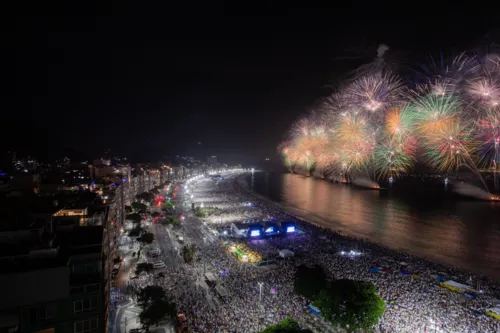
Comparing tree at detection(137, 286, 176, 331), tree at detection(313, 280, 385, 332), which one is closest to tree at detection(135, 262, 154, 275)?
tree at detection(137, 286, 176, 331)

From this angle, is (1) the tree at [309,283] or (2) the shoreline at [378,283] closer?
(2) the shoreline at [378,283]

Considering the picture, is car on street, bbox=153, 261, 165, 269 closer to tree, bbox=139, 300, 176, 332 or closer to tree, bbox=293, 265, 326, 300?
tree, bbox=139, 300, 176, 332

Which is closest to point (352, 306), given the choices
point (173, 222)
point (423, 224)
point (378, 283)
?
point (378, 283)

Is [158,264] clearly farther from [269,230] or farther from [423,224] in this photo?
[423,224]

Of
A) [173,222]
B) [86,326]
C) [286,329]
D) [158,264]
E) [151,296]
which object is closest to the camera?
[86,326]

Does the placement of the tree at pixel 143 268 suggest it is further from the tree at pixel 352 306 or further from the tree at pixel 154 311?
the tree at pixel 352 306

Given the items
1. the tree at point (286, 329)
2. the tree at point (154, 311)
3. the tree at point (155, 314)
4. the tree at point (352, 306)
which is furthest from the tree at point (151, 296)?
the tree at point (352, 306)
